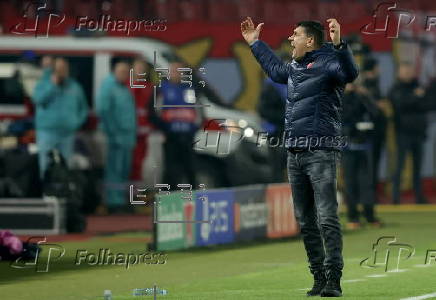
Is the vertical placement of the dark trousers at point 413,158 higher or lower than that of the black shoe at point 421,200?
higher

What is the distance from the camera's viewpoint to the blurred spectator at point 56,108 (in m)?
22.6

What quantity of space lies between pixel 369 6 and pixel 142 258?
14818mm

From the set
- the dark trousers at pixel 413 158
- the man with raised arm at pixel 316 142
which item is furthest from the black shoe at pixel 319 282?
the dark trousers at pixel 413 158

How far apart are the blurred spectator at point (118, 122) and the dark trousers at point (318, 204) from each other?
1138cm

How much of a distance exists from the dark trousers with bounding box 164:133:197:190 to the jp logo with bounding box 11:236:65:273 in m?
4.80

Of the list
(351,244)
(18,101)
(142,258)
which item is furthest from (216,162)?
(142,258)

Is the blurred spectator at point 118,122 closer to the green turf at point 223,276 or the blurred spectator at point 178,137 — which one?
the blurred spectator at point 178,137

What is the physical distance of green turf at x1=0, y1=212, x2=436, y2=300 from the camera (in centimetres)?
1316

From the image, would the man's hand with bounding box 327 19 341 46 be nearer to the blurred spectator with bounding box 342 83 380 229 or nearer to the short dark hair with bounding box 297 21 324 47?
the short dark hair with bounding box 297 21 324 47

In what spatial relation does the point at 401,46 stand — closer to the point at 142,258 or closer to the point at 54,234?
the point at 54,234

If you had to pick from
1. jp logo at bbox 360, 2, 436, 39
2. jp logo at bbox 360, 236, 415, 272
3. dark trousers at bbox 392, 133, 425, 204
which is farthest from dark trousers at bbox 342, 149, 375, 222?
jp logo at bbox 360, 2, 436, 39

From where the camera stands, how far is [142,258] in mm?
17078

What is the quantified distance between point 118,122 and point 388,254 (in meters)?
7.68

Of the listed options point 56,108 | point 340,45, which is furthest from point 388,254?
point 56,108
